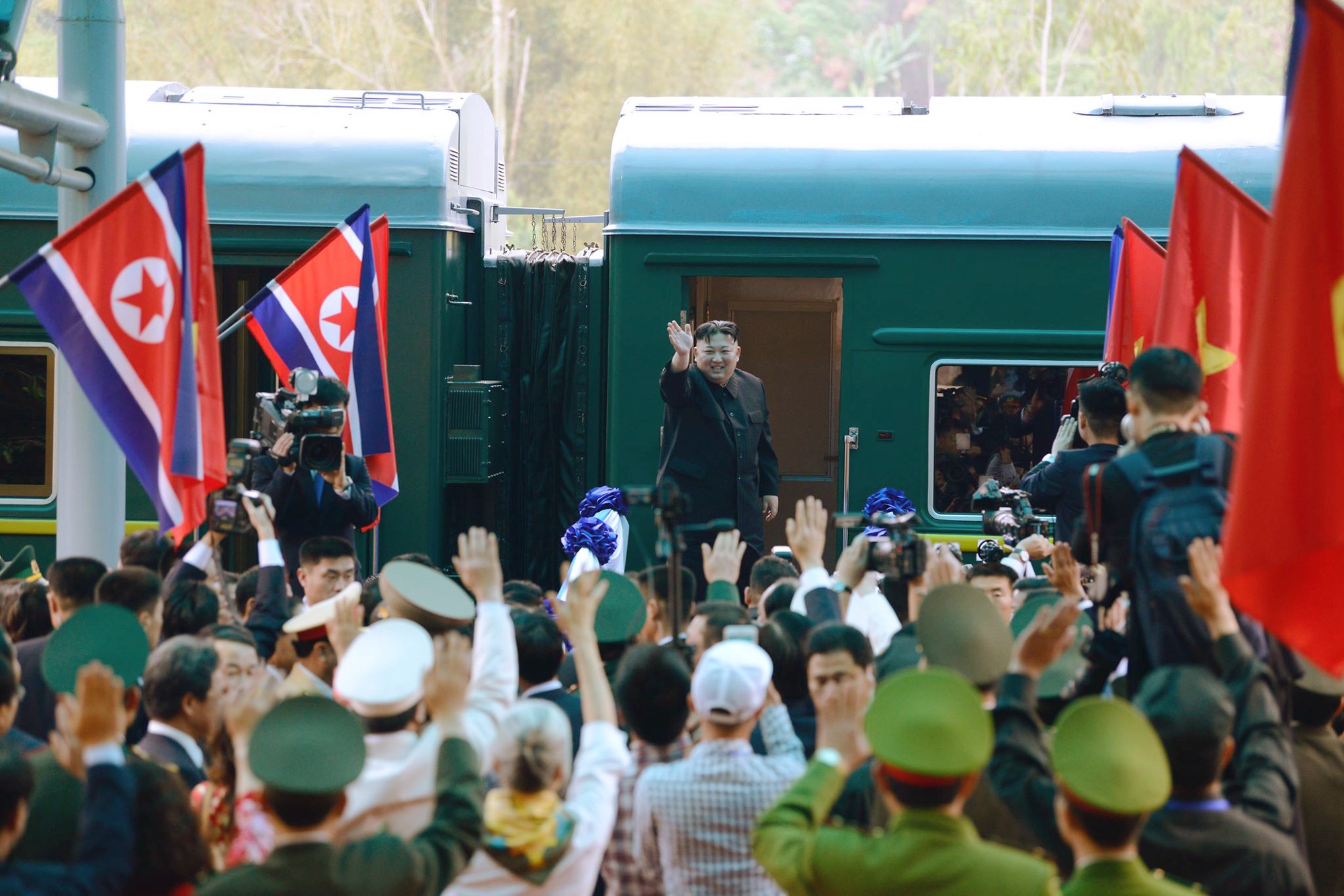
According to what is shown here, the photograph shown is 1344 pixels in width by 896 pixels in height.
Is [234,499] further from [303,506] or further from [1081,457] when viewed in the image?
[1081,457]

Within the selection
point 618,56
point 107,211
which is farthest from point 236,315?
point 618,56

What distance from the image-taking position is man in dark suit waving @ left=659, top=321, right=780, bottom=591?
7.43 m

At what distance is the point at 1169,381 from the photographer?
12.9ft

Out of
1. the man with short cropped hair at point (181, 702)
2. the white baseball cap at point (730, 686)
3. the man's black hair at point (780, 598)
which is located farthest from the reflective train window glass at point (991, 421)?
the man with short cropped hair at point (181, 702)

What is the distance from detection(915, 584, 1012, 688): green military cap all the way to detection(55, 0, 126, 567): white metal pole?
3.64 meters

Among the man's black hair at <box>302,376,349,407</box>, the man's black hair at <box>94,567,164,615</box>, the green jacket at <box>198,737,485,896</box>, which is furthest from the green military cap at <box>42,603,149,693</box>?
the man's black hair at <box>302,376,349,407</box>

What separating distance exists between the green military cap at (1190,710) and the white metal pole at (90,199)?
4154 millimetres

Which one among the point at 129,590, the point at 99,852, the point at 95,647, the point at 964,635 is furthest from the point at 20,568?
the point at 964,635

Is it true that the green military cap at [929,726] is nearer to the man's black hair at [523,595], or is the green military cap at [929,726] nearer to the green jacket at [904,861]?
the green jacket at [904,861]

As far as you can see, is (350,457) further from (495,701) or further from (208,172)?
(495,701)

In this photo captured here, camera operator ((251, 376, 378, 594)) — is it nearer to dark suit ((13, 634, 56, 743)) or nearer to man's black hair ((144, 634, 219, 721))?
dark suit ((13, 634, 56, 743))

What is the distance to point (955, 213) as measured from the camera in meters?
7.66

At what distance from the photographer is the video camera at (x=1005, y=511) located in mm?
6234

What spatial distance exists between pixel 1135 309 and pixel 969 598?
379cm
